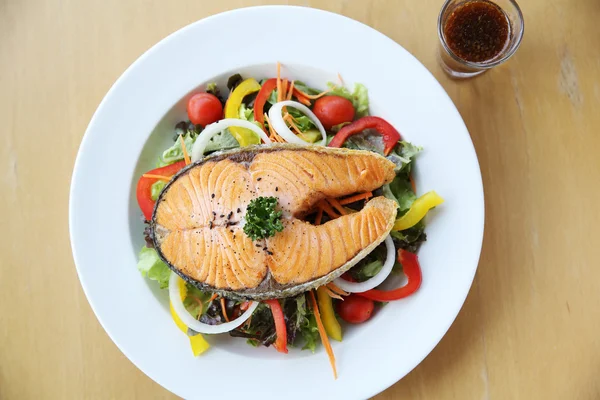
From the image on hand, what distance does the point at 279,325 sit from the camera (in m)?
2.61

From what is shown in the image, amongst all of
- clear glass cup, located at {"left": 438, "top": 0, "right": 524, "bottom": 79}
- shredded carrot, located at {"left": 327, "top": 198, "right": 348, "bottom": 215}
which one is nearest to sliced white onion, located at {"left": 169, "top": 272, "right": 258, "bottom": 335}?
shredded carrot, located at {"left": 327, "top": 198, "right": 348, "bottom": 215}

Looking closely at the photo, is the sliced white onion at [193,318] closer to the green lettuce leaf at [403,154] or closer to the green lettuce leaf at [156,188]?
the green lettuce leaf at [156,188]

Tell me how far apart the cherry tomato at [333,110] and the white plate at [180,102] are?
0.14 m

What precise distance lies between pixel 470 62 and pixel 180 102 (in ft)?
5.45

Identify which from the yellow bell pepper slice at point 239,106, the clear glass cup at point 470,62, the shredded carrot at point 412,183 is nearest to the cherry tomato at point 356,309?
the shredded carrot at point 412,183

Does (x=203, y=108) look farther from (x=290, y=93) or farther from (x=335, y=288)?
(x=335, y=288)

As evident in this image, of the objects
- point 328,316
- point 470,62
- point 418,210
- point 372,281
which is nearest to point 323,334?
point 328,316

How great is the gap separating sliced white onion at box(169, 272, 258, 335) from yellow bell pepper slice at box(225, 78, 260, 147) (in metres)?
0.85

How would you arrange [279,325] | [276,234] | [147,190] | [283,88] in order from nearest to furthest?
[276,234], [279,325], [147,190], [283,88]

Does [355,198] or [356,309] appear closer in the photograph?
[355,198]

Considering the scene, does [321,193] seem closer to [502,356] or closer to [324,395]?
[324,395]

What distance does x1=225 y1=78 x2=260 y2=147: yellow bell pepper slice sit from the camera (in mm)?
2758

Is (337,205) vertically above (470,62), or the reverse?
(470,62)

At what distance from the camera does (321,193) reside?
2484 millimetres
